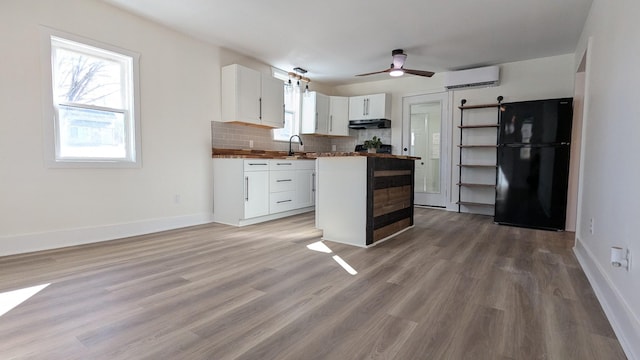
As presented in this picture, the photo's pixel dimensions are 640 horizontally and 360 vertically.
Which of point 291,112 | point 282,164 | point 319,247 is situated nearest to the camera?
point 319,247

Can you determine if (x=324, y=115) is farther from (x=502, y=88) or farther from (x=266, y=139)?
(x=502, y=88)

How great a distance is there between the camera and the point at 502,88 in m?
4.93

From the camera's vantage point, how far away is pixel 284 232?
363 cm

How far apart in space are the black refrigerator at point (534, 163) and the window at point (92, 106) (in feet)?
15.0

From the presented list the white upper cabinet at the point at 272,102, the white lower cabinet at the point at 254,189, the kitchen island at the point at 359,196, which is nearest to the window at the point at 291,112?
the white upper cabinet at the point at 272,102

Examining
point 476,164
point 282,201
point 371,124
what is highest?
point 371,124

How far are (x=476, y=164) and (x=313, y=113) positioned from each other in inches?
118

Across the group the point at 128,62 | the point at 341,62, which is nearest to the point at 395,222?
the point at 341,62

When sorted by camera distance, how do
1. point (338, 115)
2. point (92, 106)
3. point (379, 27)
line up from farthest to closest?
point (338, 115) → point (379, 27) → point (92, 106)

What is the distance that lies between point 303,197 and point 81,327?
3571mm

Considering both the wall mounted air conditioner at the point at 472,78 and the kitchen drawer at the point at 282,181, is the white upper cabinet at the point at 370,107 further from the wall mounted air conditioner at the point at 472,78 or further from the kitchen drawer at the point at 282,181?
the kitchen drawer at the point at 282,181

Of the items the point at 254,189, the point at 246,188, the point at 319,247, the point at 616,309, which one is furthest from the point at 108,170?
the point at 616,309

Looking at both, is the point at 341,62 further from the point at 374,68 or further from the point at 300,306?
the point at 300,306

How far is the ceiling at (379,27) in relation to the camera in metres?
3.11
